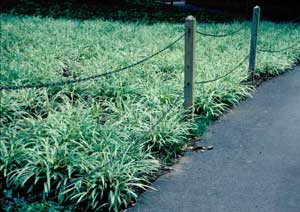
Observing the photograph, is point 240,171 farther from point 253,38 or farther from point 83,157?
point 253,38

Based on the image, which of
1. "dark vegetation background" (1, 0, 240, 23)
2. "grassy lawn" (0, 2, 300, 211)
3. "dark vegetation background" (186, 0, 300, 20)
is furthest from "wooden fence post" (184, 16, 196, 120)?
"dark vegetation background" (186, 0, 300, 20)

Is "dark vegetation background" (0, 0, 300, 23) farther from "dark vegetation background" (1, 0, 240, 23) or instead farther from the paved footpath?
the paved footpath

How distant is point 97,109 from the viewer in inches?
181

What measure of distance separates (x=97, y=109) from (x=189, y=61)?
1.24 meters

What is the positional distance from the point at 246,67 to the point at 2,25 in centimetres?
644

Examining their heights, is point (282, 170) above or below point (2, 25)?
below

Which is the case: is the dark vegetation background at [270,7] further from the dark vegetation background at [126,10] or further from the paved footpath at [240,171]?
the paved footpath at [240,171]

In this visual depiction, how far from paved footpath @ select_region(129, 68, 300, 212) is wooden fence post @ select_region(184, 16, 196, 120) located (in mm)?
478

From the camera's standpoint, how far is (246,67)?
7.20 meters

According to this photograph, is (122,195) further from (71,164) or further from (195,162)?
(195,162)

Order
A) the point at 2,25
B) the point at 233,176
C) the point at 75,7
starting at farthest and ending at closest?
the point at 75,7 < the point at 2,25 < the point at 233,176

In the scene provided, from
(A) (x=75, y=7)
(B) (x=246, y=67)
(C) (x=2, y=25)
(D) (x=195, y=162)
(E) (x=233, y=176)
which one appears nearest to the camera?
(E) (x=233, y=176)

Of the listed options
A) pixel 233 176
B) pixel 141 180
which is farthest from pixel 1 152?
pixel 233 176

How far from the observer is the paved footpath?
3.22 m
